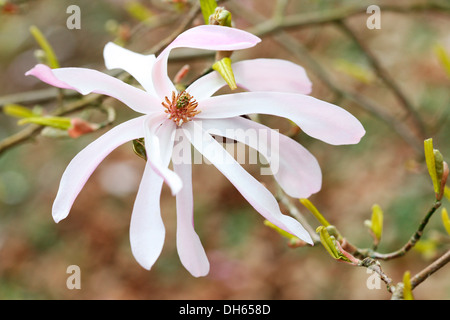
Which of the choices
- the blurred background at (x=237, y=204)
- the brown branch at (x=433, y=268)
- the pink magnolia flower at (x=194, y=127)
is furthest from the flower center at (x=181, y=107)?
the blurred background at (x=237, y=204)

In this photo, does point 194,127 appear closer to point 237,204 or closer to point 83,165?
point 83,165

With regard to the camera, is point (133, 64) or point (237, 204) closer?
point (133, 64)

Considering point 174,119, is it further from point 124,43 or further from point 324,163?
point 324,163

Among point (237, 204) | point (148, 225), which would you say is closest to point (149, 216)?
point (148, 225)

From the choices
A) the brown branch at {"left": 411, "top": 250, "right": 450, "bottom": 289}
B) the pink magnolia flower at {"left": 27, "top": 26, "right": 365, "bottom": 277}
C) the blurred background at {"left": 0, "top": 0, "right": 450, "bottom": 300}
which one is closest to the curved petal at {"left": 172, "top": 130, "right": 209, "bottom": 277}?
the pink magnolia flower at {"left": 27, "top": 26, "right": 365, "bottom": 277}
